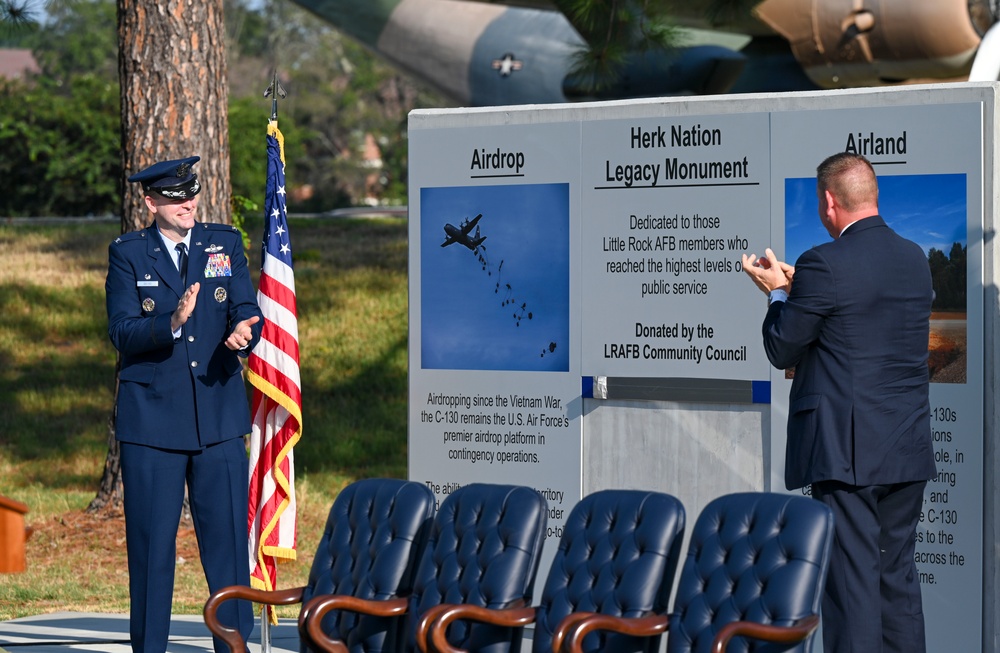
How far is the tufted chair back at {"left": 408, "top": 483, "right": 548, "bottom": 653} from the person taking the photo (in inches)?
182

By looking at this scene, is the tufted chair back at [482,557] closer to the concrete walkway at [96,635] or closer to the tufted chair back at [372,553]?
the tufted chair back at [372,553]

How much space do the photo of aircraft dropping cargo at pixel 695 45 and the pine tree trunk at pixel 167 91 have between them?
3209 millimetres

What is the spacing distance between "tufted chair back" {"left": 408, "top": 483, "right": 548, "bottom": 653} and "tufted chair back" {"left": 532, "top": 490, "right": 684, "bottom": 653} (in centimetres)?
11

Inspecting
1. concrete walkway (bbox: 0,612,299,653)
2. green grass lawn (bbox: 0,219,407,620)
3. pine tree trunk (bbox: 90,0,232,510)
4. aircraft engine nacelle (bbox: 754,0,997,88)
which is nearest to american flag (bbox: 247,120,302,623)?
concrete walkway (bbox: 0,612,299,653)

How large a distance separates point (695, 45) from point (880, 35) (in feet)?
10.0

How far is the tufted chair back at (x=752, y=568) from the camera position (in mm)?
4094

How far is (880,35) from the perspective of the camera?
1180cm

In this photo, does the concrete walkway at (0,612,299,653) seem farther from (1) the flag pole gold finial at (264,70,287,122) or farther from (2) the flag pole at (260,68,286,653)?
(1) the flag pole gold finial at (264,70,287,122)

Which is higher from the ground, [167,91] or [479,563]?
[167,91]

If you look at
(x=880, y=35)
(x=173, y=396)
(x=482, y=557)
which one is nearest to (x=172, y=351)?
(x=173, y=396)

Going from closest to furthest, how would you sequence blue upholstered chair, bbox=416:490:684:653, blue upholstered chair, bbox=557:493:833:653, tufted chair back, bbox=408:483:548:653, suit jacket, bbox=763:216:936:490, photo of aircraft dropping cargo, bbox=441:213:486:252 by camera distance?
blue upholstered chair, bbox=557:493:833:653 → blue upholstered chair, bbox=416:490:684:653 → tufted chair back, bbox=408:483:548:653 → suit jacket, bbox=763:216:936:490 → photo of aircraft dropping cargo, bbox=441:213:486:252

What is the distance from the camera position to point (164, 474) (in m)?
5.59

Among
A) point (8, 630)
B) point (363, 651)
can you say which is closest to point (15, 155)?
point (8, 630)

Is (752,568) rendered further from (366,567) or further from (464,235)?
(464,235)
